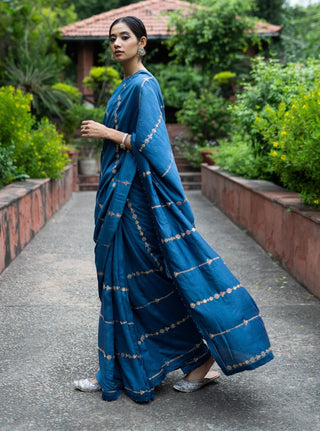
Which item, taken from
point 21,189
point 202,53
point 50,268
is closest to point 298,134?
point 50,268

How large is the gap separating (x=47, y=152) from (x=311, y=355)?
655cm

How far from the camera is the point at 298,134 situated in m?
6.14

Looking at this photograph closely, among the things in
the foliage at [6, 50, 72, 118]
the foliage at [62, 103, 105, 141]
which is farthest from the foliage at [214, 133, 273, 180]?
the foliage at [6, 50, 72, 118]

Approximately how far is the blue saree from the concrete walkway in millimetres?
201

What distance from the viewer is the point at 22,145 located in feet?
28.8

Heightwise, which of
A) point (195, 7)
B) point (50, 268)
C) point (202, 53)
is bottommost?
point (50, 268)

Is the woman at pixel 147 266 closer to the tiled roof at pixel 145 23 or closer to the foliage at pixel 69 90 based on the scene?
the foliage at pixel 69 90

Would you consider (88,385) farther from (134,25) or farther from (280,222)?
(280,222)

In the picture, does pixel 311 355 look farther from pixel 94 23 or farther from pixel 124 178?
pixel 94 23

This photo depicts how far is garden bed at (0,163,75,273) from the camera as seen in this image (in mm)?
6172

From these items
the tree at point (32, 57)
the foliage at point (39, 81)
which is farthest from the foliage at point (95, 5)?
the foliage at point (39, 81)

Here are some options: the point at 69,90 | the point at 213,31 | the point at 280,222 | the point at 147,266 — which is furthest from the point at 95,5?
the point at 147,266

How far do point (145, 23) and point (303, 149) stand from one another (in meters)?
16.5

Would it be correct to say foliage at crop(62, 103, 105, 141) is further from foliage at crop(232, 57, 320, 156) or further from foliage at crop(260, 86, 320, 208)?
foliage at crop(260, 86, 320, 208)
